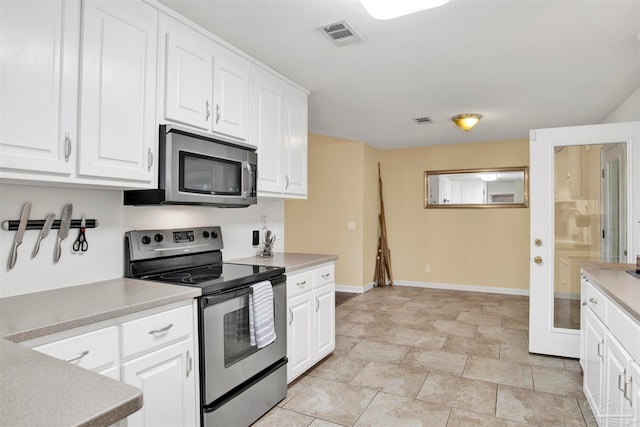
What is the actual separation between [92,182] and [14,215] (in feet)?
1.17

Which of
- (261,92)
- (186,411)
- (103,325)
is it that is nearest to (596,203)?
(261,92)

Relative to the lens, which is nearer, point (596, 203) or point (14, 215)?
point (14, 215)

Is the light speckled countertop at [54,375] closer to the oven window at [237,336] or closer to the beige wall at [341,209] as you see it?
the oven window at [237,336]

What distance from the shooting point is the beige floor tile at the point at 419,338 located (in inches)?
142

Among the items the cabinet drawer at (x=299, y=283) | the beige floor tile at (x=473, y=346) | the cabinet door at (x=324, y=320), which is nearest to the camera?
the cabinet drawer at (x=299, y=283)

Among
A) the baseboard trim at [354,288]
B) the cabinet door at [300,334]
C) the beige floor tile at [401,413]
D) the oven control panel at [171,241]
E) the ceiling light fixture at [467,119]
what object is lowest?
the beige floor tile at [401,413]

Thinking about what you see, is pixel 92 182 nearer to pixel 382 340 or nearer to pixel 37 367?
pixel 37 367

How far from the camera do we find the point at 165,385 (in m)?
1.74

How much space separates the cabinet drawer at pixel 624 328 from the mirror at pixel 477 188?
4215 mm

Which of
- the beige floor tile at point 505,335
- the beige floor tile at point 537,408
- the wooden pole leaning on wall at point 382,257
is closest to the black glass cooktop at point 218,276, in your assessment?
the beige floor tile at point 537,408

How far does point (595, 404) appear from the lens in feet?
7.11

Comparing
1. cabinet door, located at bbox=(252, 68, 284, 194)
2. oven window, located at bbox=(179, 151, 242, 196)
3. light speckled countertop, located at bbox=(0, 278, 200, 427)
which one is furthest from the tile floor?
cabinet door, located at bbox=(252, 68, 284, 194)

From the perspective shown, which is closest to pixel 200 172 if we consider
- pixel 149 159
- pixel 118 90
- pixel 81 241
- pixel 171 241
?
pixel 149 159

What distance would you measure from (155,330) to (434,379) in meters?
2.14
